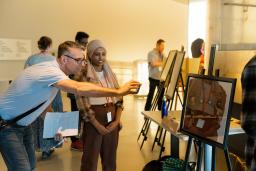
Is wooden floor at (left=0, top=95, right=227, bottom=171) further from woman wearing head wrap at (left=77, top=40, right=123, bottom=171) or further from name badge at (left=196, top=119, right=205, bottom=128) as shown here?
name badge at (left=196, top=119, right=205, bottom=128)

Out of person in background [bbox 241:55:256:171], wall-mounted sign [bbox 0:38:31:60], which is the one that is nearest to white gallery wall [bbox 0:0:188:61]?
wall-mounted sign [bbox 0:38:31:60]

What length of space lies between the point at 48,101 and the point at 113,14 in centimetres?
706

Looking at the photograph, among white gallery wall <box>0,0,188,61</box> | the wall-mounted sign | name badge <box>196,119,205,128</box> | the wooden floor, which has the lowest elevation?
the wooden floor

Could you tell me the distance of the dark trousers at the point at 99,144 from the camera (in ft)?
7.88

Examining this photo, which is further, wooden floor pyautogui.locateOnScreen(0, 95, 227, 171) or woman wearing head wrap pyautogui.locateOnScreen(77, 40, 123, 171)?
wooden floor pyautogui.locateOnScreen(0, 95, 227, 171)

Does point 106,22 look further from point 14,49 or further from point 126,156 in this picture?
point 126,156

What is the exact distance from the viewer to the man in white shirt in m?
1.73

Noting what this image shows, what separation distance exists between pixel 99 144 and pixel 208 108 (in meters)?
1.01

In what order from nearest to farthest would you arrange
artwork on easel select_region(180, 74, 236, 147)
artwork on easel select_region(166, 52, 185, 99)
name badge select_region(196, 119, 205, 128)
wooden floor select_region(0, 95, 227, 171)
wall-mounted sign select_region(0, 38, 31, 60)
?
artwork on easel select_region(180, 74, 236, 147) < name badge select_region(196, 119, 205, 128) < artwork on easel select_region(166, 52, 185, 99) < wooden floor select_region(0, 95, 227, 171) < wall-mounted sign select_region(0, 38, 31, 60)

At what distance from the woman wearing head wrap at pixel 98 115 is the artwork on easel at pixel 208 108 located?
0.68m

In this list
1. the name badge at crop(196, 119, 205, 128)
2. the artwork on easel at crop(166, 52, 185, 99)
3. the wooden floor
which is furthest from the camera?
the wooden floor

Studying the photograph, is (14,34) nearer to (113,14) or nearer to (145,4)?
(113,14)

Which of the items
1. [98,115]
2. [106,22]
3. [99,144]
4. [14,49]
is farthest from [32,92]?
[106,22]

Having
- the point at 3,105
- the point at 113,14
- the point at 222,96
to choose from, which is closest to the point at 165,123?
the point at 222,96
